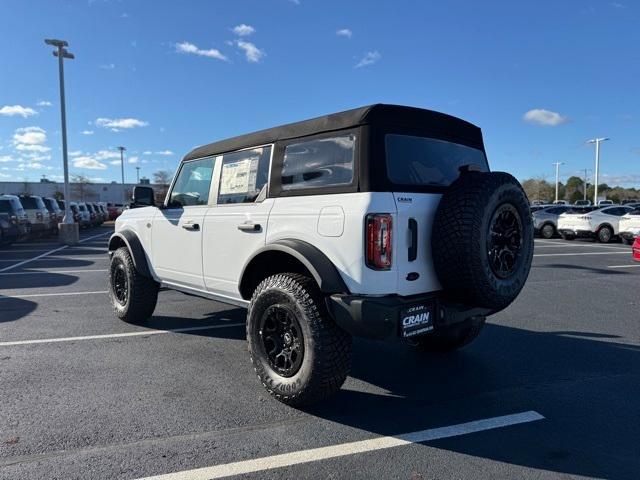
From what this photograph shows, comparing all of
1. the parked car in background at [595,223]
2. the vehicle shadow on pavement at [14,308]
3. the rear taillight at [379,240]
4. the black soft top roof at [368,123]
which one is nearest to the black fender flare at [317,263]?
the rear taillight at [379,240]

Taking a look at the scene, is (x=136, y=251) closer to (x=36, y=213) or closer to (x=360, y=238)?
(x=360, y=238)

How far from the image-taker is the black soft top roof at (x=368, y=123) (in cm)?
349

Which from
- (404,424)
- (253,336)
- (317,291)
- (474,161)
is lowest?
(404,424)

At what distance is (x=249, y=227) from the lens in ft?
13.4

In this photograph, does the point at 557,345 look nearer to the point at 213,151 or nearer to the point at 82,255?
the point at 213,151

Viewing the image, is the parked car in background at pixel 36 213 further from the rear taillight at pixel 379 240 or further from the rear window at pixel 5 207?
the rear taillight at pixel 379 240

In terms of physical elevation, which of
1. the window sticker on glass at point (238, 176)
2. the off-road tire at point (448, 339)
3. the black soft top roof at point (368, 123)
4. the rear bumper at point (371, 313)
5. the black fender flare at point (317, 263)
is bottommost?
the off-road tire at point (448, 339)

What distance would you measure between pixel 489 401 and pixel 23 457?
322 centimetres

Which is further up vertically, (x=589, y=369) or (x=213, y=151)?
(x=213, y=151)

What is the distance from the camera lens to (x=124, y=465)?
2.83 metres

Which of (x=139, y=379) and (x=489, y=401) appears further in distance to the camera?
(x=139, y=379)

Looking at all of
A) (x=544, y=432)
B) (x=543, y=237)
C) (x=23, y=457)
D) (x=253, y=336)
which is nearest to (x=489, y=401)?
(x=544, y=432)

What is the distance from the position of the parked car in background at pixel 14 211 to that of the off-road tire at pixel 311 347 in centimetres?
1578

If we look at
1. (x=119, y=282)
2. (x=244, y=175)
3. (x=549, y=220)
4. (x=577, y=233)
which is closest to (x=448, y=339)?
(x=244, y=175)
